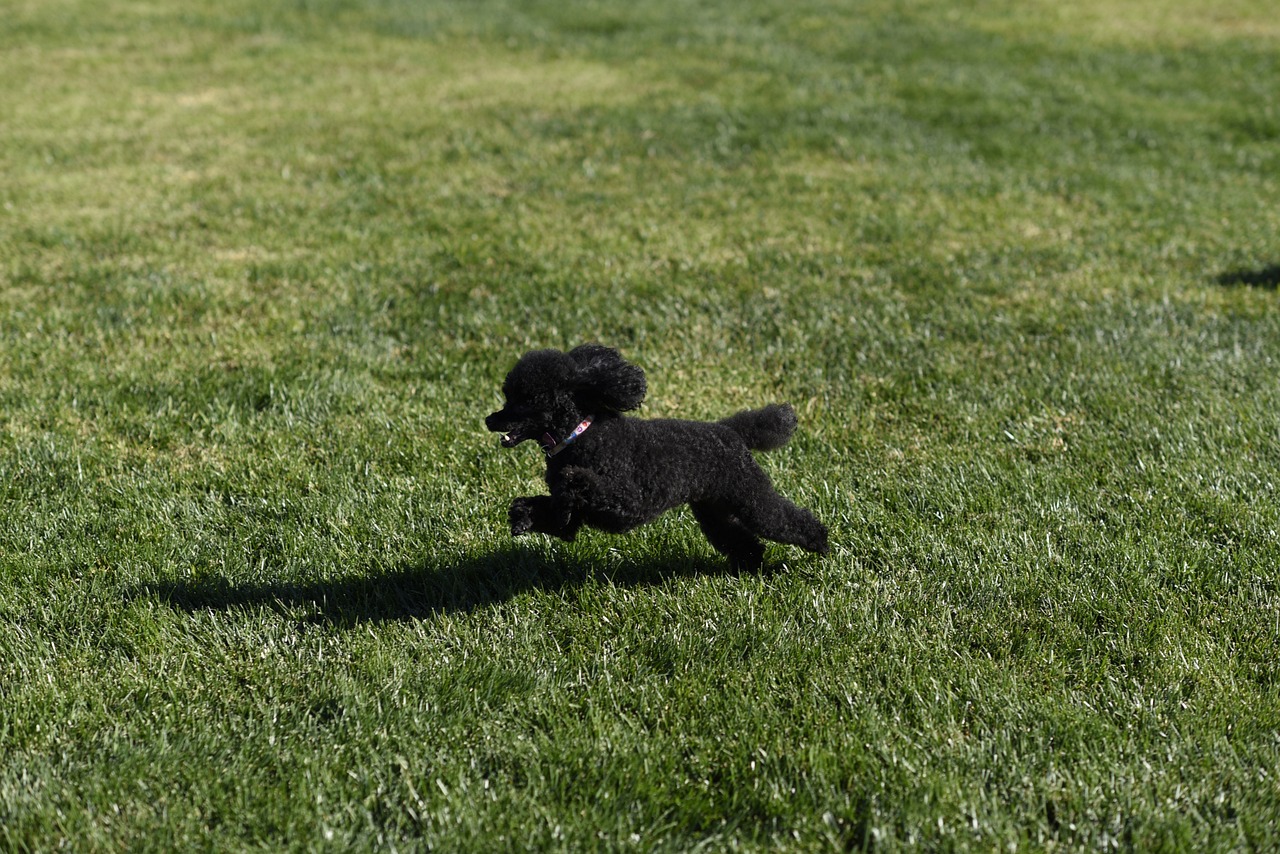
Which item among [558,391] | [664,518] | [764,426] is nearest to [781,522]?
[764,426]

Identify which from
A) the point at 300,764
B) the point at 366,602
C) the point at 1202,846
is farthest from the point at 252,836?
the point at 1202,846

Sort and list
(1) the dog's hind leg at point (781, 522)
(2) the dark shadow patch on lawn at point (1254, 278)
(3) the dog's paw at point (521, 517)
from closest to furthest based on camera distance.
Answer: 1. (3) the dog's paw at point (521, 517)
2. (1) the dog's hind leg at point (781, 522)
3. (2) the dark shadow patch on lawn at point (1254, 278)

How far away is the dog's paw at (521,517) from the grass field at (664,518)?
2.01ft

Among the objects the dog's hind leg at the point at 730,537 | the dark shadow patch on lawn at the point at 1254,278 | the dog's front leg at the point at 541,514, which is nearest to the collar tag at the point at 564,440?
the dog's front leg at the point at 541,514

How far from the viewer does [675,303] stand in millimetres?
7699

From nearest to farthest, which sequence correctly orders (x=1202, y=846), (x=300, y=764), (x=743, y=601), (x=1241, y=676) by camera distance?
(x=1202, y=846), (x=300, y=764), (x=1241, y=676), (x=743, y=601)

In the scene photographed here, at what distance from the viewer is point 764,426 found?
4.37 metres

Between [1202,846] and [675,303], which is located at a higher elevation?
[675,303]

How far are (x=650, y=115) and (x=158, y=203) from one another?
5453 mm

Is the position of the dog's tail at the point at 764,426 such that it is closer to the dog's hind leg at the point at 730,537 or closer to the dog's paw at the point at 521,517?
the dog's hind leg at the point at 730,537

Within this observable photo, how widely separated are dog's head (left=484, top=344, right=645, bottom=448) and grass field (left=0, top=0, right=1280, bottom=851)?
873mm

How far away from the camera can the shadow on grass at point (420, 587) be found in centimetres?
436

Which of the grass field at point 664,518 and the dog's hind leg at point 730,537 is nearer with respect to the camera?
the grass field at point 664,518

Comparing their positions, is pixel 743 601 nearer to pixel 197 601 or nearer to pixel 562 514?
pixel 562 514
